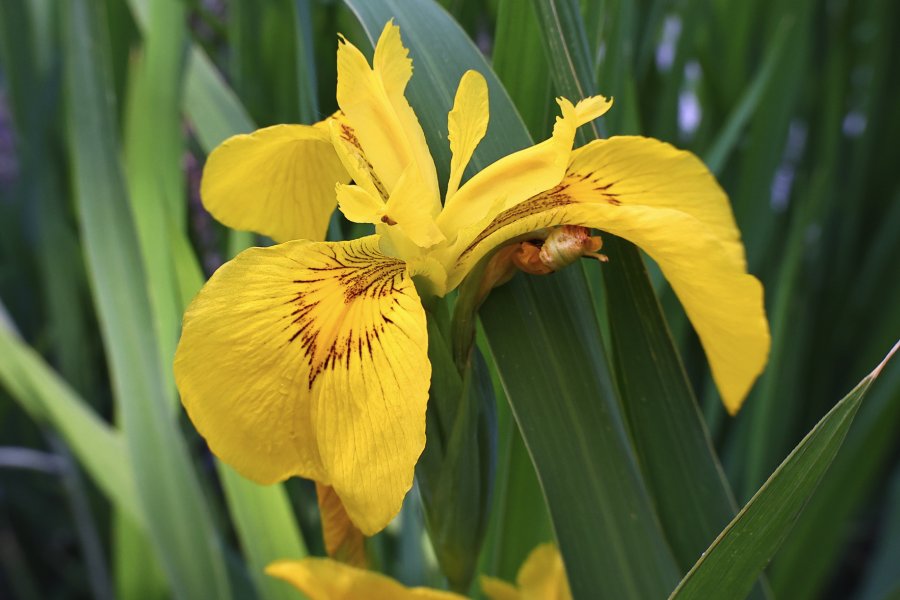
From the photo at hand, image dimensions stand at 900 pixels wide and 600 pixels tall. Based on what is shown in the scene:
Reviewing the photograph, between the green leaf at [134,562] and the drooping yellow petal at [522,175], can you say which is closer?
the drooping yellow petal at [522,175]

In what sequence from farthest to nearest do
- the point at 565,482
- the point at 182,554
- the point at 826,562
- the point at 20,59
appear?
the point at 20,59 → the point at 826,562 → the point at 182,554 → the point at 565,482

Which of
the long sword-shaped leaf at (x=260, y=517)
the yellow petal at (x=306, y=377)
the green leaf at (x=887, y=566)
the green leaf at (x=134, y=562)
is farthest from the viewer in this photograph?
the green leaf at (x=887, y=566)

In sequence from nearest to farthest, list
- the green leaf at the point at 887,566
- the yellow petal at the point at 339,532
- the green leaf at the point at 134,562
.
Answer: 1. the yellow petal at the point at 339,532
2. the green leaf at the point at 134,562
3. the green leaf at the point at 887,566

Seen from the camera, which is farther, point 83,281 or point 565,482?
point 83,281

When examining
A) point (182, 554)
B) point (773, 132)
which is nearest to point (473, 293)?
point (182, 554)

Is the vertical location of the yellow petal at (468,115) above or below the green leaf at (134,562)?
above

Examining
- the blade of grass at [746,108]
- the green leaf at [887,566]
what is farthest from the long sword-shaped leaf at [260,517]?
the green leaf at [887,566]

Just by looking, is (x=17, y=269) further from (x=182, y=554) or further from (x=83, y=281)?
(x=182, y=554)

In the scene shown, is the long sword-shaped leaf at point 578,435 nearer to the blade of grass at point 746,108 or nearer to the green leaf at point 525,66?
the green leaf at point 525,66
